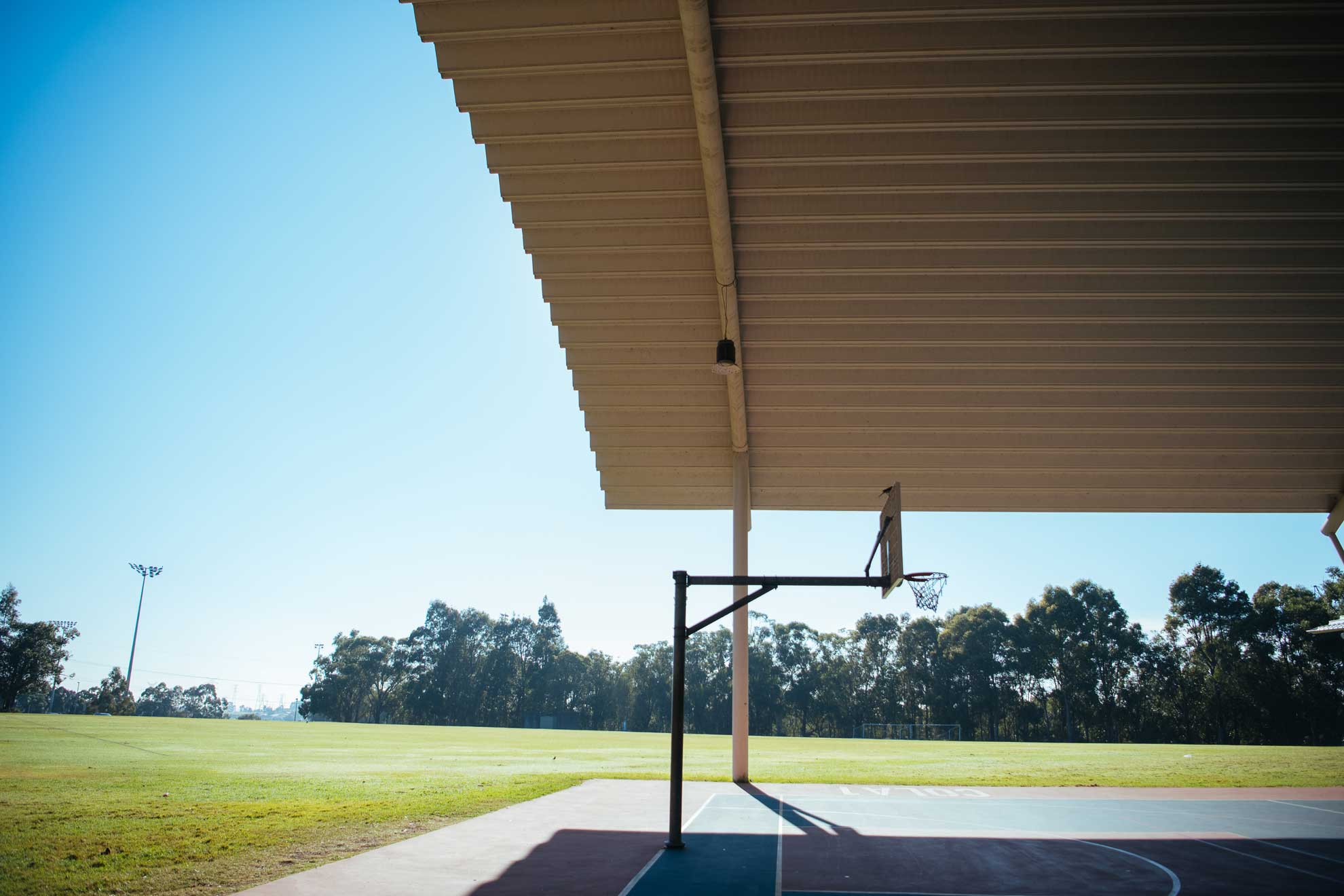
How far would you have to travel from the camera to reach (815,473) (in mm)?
16938

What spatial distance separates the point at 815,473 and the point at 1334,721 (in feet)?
180

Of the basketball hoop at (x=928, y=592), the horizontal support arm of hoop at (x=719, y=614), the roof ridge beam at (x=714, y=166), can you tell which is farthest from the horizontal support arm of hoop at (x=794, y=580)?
the roof ridge beam at (x=714, y=166)

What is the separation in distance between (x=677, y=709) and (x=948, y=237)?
28.9 ft

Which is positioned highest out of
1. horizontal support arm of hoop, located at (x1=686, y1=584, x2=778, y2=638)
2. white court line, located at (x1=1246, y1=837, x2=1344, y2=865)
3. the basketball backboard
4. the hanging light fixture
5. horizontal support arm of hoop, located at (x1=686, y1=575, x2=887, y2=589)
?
the hanging light fixture

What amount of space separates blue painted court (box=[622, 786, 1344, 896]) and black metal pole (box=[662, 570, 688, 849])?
248mm

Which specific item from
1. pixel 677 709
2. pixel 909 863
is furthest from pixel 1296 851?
pixel 677 709

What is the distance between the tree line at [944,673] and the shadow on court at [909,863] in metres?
57.8

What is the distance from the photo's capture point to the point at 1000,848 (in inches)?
311

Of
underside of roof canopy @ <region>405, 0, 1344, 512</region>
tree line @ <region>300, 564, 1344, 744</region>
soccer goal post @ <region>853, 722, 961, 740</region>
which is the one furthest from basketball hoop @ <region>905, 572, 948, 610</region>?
soccer goal post @ <region>853, 722, 961, 740</region>

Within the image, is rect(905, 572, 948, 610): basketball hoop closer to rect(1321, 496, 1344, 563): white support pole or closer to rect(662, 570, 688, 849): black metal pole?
rect(662, 570, 688, 849): black metal pole

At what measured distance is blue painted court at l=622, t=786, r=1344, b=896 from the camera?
6.24 metres

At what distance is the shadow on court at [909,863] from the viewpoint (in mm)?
6094

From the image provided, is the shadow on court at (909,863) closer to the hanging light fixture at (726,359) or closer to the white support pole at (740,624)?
the white support pole at (740,624)

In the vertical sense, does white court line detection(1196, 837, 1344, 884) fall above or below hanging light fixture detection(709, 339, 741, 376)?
below
